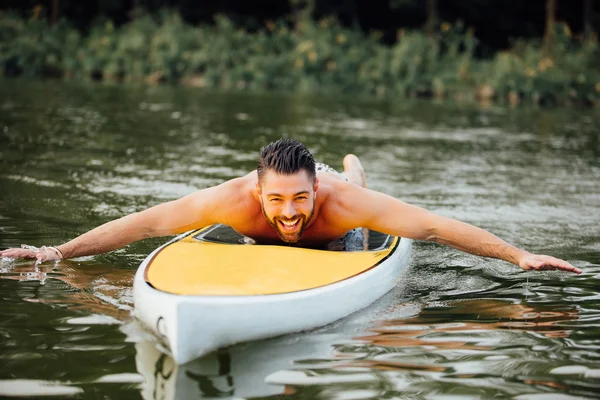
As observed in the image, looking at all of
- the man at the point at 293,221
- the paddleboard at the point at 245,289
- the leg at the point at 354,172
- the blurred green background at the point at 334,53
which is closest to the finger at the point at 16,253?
the man at the point at 293,221

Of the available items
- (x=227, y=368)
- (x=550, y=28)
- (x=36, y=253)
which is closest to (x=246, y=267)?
(x=227, y=368)

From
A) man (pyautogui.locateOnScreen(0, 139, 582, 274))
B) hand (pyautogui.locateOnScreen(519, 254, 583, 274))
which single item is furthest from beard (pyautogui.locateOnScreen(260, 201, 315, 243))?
hand (pyautogui.locateOnScreen(519, 254, 583, 274))

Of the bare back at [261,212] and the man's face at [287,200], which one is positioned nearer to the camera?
the man's face at [287,200]

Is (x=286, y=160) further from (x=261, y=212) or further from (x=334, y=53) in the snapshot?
(x=334, y=53)

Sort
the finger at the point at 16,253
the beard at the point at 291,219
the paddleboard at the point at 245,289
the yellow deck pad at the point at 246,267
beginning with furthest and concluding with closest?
the finger at the point at 16,253 < the beard at the point at 291,219 < the yellow deck pad at the point at 246,267 < the paddleboard at the point at 245,289

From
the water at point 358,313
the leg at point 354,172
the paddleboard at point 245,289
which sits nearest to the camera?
the water at point 358,313

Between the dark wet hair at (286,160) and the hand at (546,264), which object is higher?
the dark wet hair at (286,160)

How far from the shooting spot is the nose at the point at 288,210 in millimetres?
4797

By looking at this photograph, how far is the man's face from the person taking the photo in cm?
475

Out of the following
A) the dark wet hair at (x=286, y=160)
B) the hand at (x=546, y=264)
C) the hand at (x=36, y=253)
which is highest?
the dark wet hair at (x=286, y=160)

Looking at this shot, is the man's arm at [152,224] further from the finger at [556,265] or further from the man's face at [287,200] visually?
the finger at [556,265]

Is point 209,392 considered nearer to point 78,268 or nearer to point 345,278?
point 345,278

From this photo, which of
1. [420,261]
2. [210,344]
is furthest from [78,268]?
[420,261]

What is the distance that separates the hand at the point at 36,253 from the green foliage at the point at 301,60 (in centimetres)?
1619
